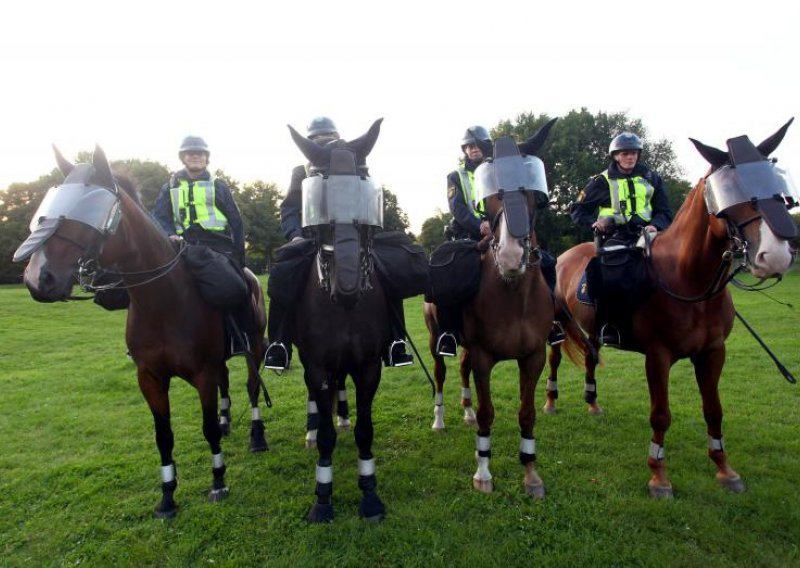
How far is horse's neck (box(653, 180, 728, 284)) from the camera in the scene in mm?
4156

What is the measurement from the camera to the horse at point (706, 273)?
365 cm

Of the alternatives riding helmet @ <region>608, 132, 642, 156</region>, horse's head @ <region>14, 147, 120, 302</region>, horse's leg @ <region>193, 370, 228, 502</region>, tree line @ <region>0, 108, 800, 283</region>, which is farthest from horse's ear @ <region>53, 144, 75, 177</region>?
tree line @ <region>0, 108, 800, 283</region>

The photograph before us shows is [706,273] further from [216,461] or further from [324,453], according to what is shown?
[216,461]

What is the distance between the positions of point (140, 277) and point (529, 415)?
3.90 meters

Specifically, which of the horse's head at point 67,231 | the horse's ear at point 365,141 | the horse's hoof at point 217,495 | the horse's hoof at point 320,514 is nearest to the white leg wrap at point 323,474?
the horse's hoof at point 320,514

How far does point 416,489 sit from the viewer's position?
15.8ft

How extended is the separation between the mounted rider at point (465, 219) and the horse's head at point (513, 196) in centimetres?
43

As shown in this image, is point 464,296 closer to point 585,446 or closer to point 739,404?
point 585,446

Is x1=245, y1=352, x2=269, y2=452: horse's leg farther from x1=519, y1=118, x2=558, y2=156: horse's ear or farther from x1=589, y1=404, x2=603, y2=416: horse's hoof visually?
x1=589, y1=404, x2=603, y2=416: horse's hoof

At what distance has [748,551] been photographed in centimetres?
365

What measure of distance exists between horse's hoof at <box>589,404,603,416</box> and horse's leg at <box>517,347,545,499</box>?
253 centimetres

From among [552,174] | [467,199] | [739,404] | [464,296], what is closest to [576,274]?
[467,199]

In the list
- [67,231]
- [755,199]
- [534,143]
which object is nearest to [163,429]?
[67,231]

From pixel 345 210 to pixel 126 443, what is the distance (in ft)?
16.0
